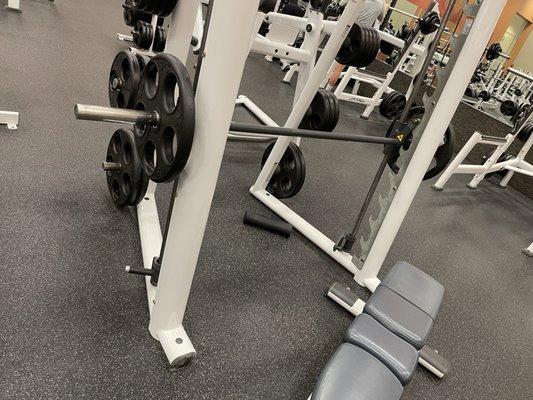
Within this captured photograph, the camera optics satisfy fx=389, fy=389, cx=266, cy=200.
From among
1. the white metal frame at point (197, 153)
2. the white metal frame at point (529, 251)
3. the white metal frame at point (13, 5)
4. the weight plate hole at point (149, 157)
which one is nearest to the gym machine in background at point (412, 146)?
the white metal frame at point (197, 153)

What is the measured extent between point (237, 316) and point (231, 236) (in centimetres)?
49

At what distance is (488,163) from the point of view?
141 inches

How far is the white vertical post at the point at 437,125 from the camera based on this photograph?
138 centimetres

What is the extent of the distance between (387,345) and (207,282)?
723mm

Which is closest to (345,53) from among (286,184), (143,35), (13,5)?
(286,184)

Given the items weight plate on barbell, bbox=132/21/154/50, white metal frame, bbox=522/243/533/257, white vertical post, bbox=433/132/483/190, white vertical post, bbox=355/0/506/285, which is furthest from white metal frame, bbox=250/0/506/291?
white vertical post, bbox=433/132/483/190

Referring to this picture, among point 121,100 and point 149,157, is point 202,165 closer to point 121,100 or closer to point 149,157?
point 149,157

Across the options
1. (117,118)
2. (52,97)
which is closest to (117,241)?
(117,118)

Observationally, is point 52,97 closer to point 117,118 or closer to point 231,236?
point 231,236

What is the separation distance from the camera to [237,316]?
1423 millimetres

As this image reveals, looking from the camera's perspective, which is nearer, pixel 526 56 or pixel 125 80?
pixel 125 80

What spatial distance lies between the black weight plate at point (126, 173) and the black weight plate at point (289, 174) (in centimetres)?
88

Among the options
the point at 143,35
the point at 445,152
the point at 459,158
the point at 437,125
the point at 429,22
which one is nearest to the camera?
the point at 437,125

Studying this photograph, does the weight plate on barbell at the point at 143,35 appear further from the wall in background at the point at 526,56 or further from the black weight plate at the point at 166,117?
the wall in background at the point at 526,56
